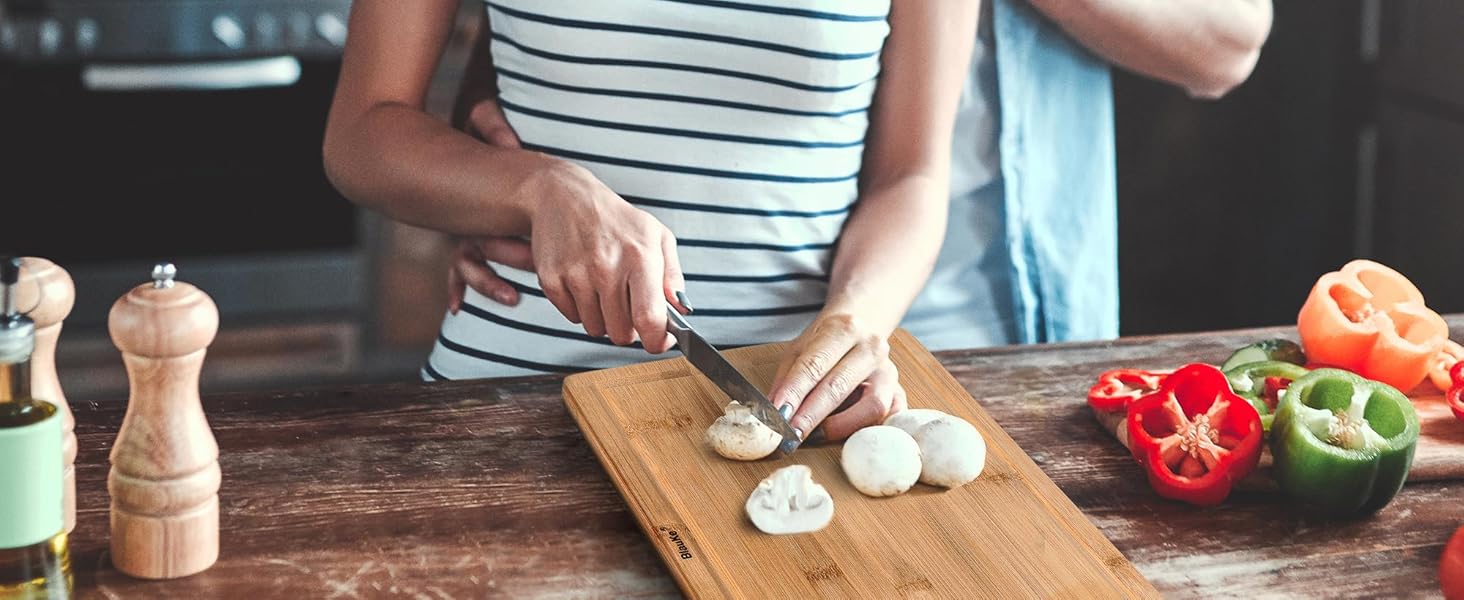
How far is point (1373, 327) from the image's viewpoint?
1.16 meters

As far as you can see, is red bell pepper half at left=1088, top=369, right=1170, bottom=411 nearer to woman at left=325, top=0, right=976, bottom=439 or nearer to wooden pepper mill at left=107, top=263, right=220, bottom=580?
woman at left=325, top=0, right=976, bottom=439

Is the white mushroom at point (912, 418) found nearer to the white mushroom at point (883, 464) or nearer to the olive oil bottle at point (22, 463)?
the white mushroom at point (883, 464)

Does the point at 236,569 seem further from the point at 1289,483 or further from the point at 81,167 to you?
the point at 81,167

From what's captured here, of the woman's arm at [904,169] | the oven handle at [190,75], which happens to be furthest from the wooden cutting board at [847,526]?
the oven handle at [190,75]

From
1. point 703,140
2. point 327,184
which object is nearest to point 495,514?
point 703,140

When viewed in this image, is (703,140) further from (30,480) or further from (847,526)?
(30,480)

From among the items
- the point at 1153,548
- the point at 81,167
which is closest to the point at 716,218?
the point at 1153,548

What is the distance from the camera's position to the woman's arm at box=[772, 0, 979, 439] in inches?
47.9

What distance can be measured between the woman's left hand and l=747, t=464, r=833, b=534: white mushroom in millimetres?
93

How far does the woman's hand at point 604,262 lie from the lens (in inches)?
41.8

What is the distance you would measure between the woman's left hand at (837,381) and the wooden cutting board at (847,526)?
24mm

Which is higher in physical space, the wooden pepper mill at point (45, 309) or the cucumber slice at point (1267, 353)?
the wooden pepper mill at point (45, 309)

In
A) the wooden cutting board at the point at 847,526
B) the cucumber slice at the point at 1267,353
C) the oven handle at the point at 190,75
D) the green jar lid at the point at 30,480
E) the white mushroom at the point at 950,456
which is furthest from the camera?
the oven handle at the point at 190,75

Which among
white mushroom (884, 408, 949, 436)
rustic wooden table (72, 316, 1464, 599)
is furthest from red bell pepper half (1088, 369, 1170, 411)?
white mushroom (884, 408, 949, 436)
